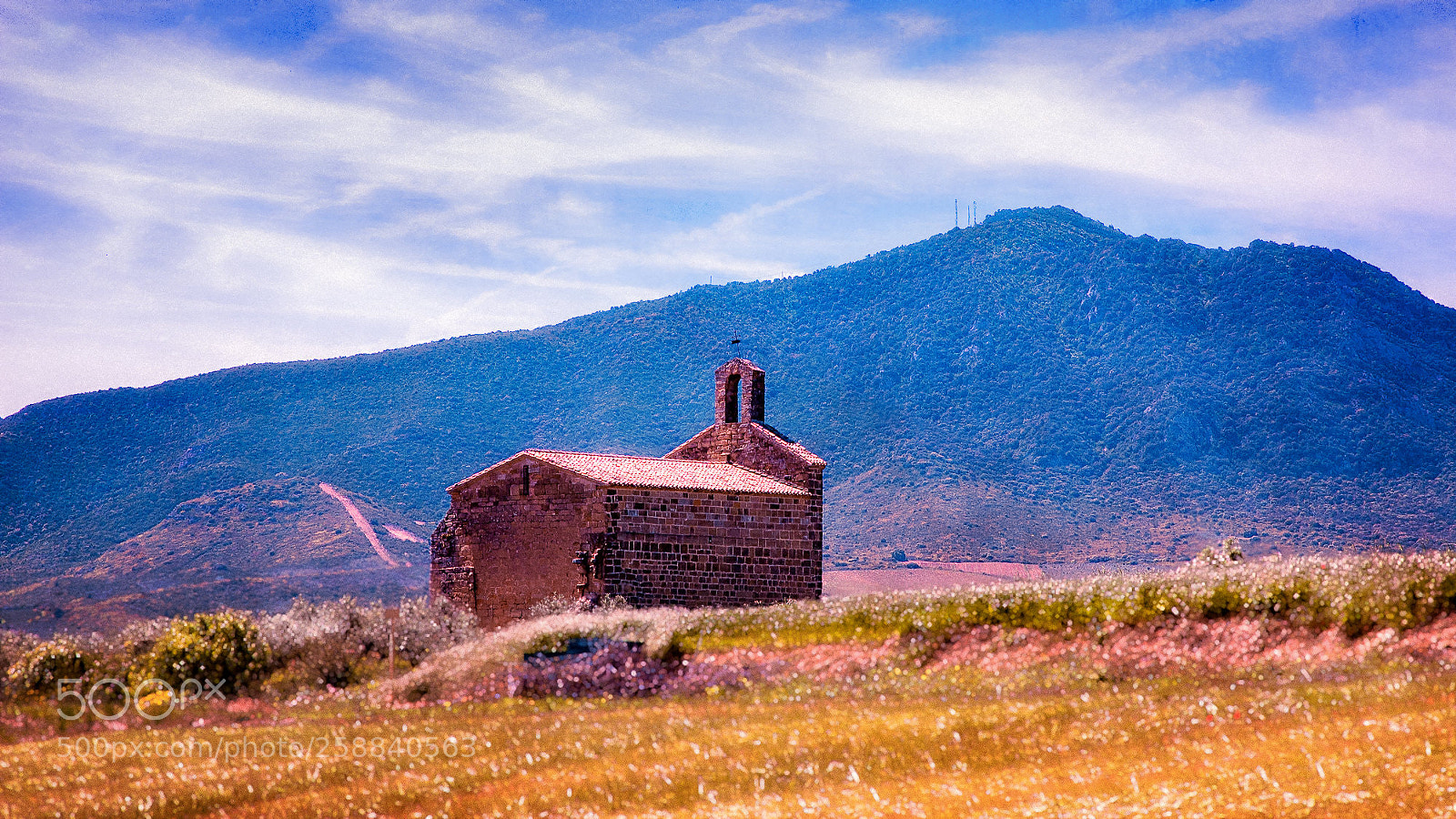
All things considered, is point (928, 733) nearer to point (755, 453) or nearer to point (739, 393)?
point (755, 453)

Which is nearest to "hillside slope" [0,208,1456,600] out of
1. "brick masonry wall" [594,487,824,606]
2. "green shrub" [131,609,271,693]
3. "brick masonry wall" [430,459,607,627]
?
"brick masonry wall" [594,487,824,606]

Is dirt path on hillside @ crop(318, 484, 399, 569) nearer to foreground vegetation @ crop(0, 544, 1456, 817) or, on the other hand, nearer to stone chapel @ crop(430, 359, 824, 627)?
stone chapel @ crop(430, 359, 824, 627)

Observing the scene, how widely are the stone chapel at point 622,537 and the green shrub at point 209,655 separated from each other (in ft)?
40.1

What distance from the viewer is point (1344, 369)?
139625mm

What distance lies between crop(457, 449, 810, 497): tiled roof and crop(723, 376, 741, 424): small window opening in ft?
12.5

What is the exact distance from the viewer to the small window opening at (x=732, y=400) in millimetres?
42938

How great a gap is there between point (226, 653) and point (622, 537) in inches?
529

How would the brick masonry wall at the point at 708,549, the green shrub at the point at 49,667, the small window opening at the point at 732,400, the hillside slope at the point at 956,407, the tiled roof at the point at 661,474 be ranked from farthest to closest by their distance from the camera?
the hillside slope at the point at 956,407
the small window opening at the point at 732,400
the tiled roof at the point at 661,474
the brick masonry wall at the point at 708,549
the green shrub at the point at 49,667

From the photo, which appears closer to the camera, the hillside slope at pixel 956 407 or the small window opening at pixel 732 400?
the small window opening at pixel 732 400

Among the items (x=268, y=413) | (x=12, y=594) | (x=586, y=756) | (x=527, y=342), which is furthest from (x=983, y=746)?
(x=527, y=342)

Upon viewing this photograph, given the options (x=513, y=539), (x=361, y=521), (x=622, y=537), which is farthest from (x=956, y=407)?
(x=622, y=537)

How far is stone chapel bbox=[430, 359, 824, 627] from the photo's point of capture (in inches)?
1336

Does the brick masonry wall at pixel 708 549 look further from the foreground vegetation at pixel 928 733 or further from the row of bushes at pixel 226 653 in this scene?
the foreground vegetation at pixel 928 733

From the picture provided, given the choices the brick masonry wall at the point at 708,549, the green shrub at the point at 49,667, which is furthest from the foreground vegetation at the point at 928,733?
the brick masonry wall at the point at 708,549
